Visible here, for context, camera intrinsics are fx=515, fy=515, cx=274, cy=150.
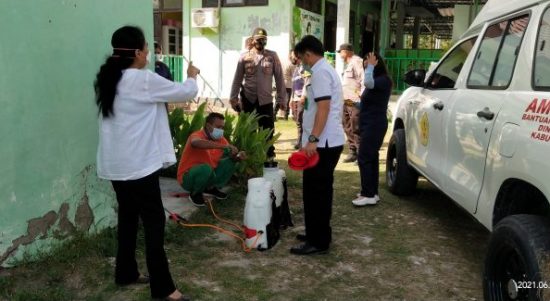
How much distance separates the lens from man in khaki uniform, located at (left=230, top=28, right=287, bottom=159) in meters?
6.10

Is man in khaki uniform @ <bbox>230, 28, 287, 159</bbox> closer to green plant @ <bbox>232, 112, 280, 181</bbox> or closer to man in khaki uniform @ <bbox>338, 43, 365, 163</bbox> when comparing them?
green plant @ <bbox>232, 112, 280, 181</bbox>

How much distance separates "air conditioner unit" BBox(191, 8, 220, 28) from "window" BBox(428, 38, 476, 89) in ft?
30.5

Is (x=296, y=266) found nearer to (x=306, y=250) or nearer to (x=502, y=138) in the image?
(x=306, y=250)

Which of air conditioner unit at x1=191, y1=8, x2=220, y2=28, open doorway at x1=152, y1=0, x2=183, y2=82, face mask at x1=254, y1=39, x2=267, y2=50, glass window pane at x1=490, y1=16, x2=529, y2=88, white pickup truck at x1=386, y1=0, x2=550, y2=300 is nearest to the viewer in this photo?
white pickup truck at x1=386, y1=0, x2=550, y2=300

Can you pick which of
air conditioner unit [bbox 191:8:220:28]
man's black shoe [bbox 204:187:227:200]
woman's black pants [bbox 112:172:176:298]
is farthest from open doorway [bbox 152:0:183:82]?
woman's black pants [bbox 112:172:176:298]

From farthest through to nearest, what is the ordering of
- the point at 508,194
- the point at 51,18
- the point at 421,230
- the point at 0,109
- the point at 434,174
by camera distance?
1. the point at 421,230
2. the point at 434,174
3. the point at 51,18
4. the point at 0,109
5. the point at 508,194

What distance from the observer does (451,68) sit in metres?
4.41

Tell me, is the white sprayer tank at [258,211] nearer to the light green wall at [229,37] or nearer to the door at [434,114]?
the door at [434,114]

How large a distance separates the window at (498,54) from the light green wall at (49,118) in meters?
2.67

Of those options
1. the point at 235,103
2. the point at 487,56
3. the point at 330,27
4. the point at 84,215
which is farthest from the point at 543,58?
the point at 330,27

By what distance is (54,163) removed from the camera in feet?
11.4

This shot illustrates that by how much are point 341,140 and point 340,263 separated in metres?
0.89

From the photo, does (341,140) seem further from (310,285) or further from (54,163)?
(54,163)

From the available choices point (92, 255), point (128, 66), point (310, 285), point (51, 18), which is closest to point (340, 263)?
point (310, 285)
